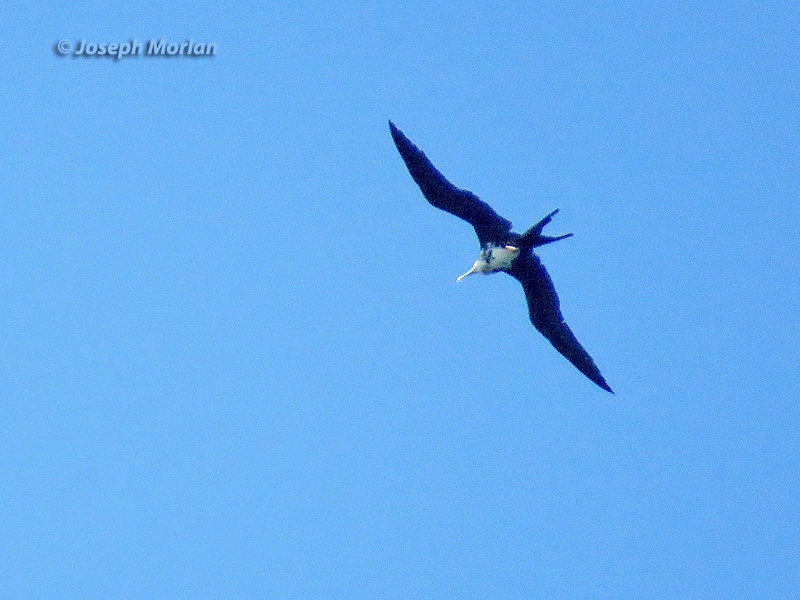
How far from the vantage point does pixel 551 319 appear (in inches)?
979

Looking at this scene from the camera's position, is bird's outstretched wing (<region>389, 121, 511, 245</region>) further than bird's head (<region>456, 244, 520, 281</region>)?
No

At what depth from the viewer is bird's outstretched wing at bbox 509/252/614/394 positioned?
2442 centimetres

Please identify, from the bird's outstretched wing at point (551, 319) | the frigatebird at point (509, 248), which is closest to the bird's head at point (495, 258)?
the frigatebird at point (509, 248)

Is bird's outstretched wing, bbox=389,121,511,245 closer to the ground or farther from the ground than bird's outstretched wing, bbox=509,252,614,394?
farther from the ground

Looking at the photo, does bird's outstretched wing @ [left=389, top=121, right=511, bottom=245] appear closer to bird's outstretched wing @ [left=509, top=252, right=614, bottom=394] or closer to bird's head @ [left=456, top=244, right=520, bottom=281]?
bird's head @ [left=456, top=244, right=520, bottom=281]

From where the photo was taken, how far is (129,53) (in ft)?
93.3

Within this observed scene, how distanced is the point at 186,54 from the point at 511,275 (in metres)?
9.90

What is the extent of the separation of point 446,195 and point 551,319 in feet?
12.4

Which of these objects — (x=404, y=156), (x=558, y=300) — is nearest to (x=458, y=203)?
(x=404, y=156)

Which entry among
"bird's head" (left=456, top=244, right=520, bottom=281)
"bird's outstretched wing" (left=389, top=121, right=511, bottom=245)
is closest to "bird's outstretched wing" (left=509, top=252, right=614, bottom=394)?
"bird's head" (left=456, top=244, right=520, bottom=281)

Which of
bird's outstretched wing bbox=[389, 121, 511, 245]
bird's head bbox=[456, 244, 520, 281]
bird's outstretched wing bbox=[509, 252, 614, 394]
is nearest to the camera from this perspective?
bird's outstretched wing bbox=[389, 121, 511, 245]

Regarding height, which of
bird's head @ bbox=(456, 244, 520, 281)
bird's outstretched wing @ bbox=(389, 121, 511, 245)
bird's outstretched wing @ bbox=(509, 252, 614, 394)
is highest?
bird's outstretched wing @ bbox=(389, 121, 511, 245)

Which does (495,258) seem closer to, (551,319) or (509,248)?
(509,248)

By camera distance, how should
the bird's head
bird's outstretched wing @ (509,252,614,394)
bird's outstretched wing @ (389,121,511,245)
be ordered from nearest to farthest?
bird's outstretched wing @ (389,121,511,245) < the bird's head < bird's outstretched wing @ (509,252,614,394)
